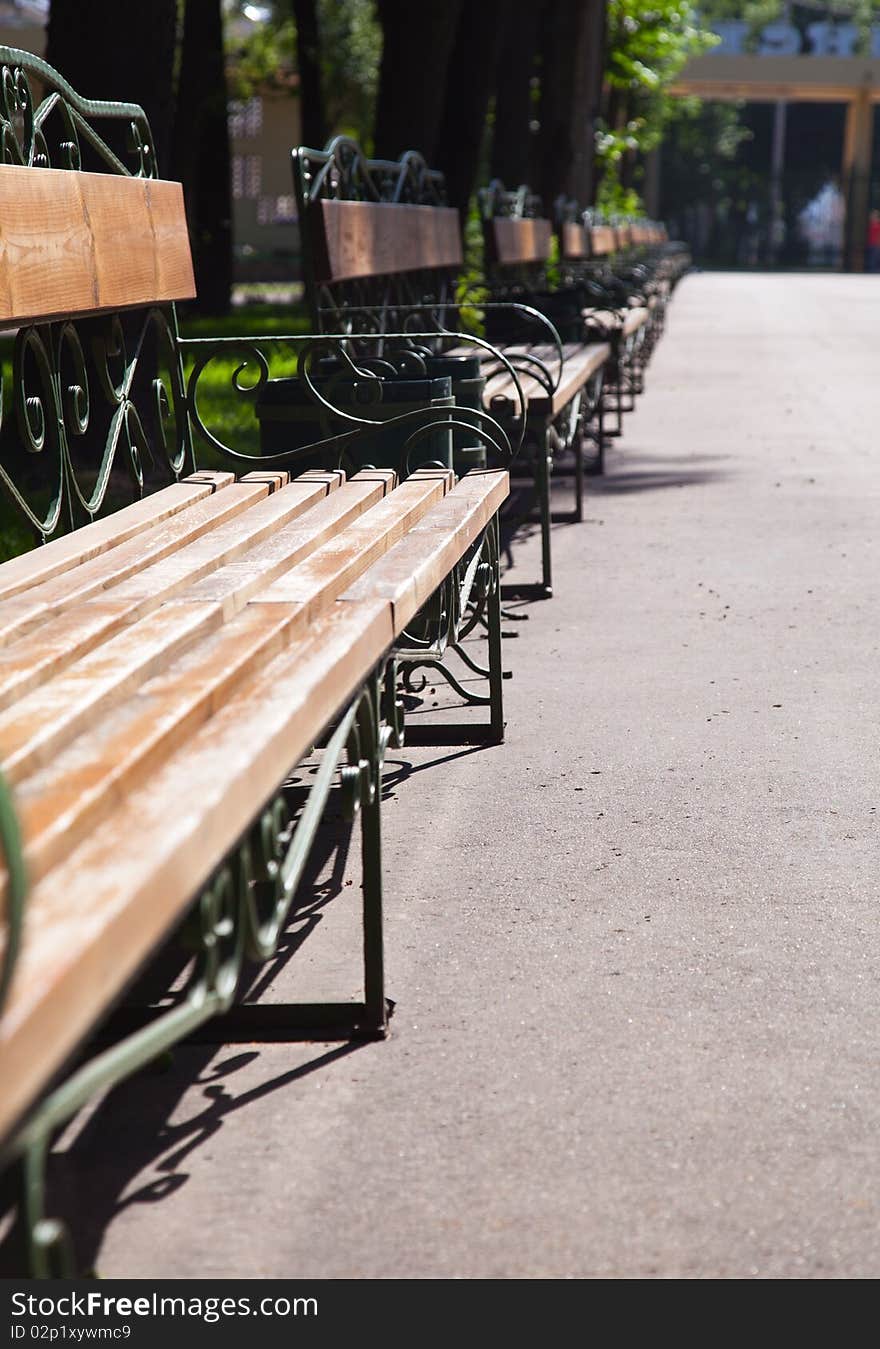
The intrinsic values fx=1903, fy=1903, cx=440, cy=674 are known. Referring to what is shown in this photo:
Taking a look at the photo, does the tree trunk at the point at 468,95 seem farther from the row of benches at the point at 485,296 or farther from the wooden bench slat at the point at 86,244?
the wooden bench slat at the point at 86,244

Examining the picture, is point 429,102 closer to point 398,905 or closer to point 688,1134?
point 398,905

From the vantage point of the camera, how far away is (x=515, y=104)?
17953 mm

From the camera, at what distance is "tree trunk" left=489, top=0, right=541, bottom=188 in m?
17.8

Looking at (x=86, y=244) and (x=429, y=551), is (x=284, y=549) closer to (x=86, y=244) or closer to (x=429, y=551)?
(x=429, y=551)

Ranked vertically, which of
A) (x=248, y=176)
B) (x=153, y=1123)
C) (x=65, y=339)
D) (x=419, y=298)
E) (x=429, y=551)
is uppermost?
(x=65, y=339)

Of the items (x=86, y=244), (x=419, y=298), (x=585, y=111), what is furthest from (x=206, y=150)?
(x=86, y=244)

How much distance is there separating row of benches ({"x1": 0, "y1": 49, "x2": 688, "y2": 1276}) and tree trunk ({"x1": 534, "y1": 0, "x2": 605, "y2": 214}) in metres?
14.1

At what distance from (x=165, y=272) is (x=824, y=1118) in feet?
8.85

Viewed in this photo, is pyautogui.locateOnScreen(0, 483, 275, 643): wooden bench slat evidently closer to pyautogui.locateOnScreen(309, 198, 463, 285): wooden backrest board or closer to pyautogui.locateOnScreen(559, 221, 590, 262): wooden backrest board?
pyautogui.locateOnScreen(309, 198, 463, 285): wooden backrest board

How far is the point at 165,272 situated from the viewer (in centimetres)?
450

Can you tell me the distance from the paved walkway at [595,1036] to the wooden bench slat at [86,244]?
1.26m

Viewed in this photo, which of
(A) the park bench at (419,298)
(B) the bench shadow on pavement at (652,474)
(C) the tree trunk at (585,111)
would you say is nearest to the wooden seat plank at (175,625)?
(A) the park bench at (419,298)

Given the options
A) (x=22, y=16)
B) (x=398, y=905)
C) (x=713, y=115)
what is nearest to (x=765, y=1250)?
(x=398, y=905)

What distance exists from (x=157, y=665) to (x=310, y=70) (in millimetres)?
23354
